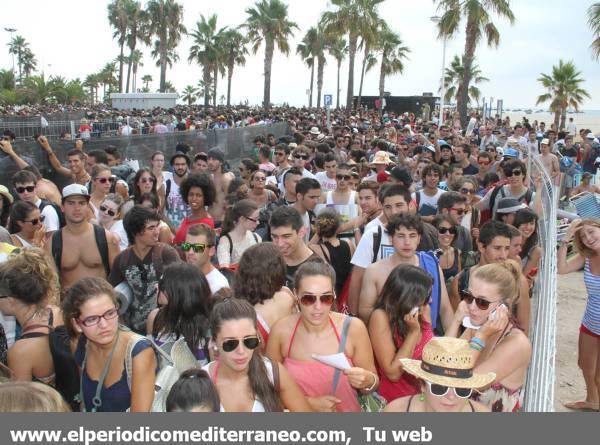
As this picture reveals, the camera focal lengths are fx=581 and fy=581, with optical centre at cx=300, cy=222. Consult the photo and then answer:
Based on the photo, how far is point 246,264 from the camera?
369 centimetres

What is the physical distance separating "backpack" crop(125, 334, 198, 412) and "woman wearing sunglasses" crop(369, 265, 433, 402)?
3.54 ft

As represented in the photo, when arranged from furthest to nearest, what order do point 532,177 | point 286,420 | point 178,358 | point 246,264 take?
point 532,177, point 246,264, point 178,358, point 286,420

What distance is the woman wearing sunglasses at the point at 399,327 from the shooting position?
3.36 m

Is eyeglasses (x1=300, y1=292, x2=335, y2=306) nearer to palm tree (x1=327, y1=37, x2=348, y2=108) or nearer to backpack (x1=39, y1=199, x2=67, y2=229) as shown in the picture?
backpack (x1=39, y1=199, x2=67, y2=229)

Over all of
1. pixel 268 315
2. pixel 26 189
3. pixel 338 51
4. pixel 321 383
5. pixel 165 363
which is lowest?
pixel 321 383

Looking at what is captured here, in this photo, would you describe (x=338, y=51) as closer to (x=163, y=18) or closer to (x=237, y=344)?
(x=163, y=18)

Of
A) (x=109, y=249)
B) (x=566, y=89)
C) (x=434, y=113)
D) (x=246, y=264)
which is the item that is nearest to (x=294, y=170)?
(x=109, y=249)

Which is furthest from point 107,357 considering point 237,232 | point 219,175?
point 219,175

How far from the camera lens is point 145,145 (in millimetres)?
12648

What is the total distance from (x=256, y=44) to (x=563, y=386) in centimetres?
4292

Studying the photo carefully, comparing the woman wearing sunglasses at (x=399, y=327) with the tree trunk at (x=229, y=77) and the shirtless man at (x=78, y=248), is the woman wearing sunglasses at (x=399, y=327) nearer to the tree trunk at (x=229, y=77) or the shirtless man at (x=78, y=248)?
the shirtless man at (x=78, y=248)

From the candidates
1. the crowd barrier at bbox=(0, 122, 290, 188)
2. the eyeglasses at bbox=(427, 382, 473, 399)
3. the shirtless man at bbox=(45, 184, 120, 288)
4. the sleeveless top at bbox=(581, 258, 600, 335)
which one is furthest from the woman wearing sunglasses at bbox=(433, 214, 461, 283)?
the crowd barrier at bbox=(0, 122, 290, 188)

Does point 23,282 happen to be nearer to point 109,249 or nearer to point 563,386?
point 109,249

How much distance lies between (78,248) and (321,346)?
2.50 meters
